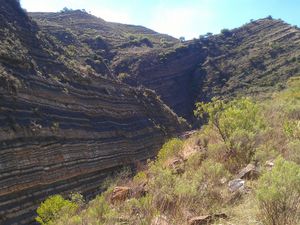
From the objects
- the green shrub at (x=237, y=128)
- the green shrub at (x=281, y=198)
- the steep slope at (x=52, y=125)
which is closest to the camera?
the green shrub at (x=281, y=198)

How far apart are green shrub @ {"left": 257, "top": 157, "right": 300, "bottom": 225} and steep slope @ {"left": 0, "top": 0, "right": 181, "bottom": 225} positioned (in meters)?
14.5

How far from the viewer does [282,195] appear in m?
5.06

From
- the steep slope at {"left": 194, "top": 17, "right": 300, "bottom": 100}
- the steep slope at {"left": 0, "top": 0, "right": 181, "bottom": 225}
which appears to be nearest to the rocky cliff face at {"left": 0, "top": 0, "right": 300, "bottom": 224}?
the steep slope at {"left": 0, "top": 0, "right": 181, "bottom": 225}

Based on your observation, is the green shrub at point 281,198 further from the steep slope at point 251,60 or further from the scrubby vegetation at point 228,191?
the steep slope at point 251,60

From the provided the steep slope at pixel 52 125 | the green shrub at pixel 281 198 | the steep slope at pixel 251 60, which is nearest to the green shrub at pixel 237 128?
the green shrub at pixel 281 198

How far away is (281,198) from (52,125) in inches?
833

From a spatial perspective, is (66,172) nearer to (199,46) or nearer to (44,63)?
(44,63)

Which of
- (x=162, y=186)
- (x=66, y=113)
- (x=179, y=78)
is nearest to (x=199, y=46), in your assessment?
(x=179, y=78)

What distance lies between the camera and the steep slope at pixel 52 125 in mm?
20188

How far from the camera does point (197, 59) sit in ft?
226

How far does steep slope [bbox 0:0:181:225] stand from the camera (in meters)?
20.2

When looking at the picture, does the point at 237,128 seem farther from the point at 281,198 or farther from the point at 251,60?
the point at 251,60

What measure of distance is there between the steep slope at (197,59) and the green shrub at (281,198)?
45690 millimetres

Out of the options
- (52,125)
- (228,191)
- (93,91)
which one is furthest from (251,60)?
(228,191)
